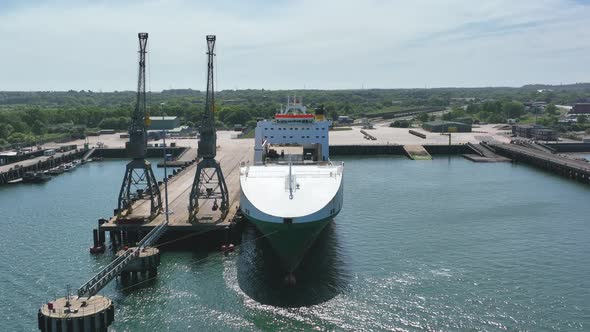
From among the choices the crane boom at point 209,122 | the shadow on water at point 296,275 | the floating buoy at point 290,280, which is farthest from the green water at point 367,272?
the crane boom at point 209,122

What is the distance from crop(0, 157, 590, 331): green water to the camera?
113ft

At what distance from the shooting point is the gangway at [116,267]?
113ft

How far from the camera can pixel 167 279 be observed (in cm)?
4125

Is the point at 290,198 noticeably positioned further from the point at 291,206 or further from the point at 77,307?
the point at 77,307

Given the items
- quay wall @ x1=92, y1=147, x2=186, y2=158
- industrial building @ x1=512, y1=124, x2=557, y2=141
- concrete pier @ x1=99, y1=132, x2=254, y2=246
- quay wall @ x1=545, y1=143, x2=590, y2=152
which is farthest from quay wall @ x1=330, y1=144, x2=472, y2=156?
concrete pier @ x1=99, y1=132, x2=254, y2=246

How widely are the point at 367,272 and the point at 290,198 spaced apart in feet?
26.6

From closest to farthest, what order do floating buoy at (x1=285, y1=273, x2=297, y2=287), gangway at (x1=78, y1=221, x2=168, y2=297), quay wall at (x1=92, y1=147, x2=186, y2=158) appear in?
gangway at (x1=78, y1=221, x2=168, y2=297) < floating buoy at (x1=285, y1=273, x2=297, y2=287) < quay wall at (x1=92, y1=147, x2=186, y2=158)

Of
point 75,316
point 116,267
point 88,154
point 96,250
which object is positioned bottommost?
point 96,250

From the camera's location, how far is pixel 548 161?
314 feet

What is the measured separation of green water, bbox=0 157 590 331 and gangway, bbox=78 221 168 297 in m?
1.64

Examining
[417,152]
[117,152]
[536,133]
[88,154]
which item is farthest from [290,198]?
[536,133]

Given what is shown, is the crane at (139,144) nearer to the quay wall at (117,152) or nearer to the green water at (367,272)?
the green water at (367,272)

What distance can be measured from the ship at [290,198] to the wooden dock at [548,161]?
47.8 meters

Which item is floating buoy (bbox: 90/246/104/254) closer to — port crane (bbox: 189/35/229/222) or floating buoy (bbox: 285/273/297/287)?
port crane (bbox: 189/35/229/222)
